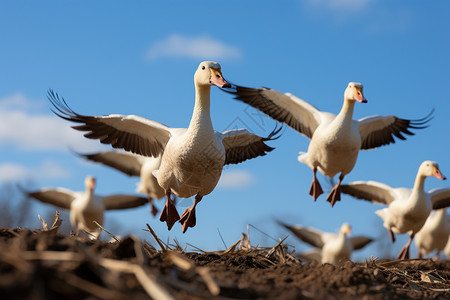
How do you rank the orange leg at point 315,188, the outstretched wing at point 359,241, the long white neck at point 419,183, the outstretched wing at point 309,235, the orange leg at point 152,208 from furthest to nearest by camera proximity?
the outstretched wing at point 359,241 → the outstretched wing at point 309,235 → the orange leg at point 152,208 → the long white neck at point 419,183 → the orange leg at point 315,188

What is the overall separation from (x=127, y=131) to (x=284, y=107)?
183 inches

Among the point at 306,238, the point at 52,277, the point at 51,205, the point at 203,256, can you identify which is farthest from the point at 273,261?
the point at 51,205

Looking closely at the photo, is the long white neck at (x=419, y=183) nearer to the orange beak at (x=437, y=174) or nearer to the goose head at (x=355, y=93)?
the orange beak at (x=437, y=174)

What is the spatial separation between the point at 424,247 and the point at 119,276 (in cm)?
1684

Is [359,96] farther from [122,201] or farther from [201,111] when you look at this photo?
[122,201]

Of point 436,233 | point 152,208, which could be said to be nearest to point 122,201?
point 152,208

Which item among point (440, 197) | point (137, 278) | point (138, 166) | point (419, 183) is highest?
point (419, 183)

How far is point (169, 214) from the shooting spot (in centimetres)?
793

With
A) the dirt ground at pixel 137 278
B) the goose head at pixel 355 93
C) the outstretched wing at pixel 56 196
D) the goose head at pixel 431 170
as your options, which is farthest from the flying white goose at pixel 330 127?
the outstretched wing at pixel 56 196

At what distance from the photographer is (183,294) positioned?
2.79 m

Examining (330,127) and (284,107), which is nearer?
(330,127)

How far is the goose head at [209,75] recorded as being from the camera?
7.02m

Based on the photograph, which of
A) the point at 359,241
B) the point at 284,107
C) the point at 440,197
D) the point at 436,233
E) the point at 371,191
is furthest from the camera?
the point at 359,241

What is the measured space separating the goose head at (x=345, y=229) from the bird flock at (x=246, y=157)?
0.11 feet
